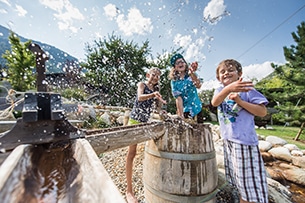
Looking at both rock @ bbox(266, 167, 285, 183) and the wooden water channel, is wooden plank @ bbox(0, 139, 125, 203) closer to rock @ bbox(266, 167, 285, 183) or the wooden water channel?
the wooden water channel

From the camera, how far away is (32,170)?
1.94ft

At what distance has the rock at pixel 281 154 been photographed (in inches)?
197

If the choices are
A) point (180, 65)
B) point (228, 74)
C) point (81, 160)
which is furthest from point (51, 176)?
point (180, 65)

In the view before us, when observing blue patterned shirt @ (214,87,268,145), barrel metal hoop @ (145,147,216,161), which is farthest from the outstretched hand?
barrel metal hoop @ (145,147,216,161)

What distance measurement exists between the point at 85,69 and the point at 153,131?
43.2ft

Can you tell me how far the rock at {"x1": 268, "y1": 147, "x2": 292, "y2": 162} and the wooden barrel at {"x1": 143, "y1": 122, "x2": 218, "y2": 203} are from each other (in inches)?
197

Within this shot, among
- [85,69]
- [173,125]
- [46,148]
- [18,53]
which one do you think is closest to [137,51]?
[85,69]

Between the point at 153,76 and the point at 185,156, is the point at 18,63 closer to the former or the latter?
the point at 153,76

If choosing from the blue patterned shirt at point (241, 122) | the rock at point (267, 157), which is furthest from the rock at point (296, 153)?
the blue patterned shirt at point (241, 122)

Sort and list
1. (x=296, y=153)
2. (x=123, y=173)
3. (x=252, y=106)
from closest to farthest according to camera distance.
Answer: (x=252, y=106) < (x=123, y=173) < (x=296, y=153)

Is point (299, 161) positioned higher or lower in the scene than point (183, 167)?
lower

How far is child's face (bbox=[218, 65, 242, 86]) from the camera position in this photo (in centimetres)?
175

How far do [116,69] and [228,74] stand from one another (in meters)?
12.2

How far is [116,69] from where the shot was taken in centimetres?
1303
